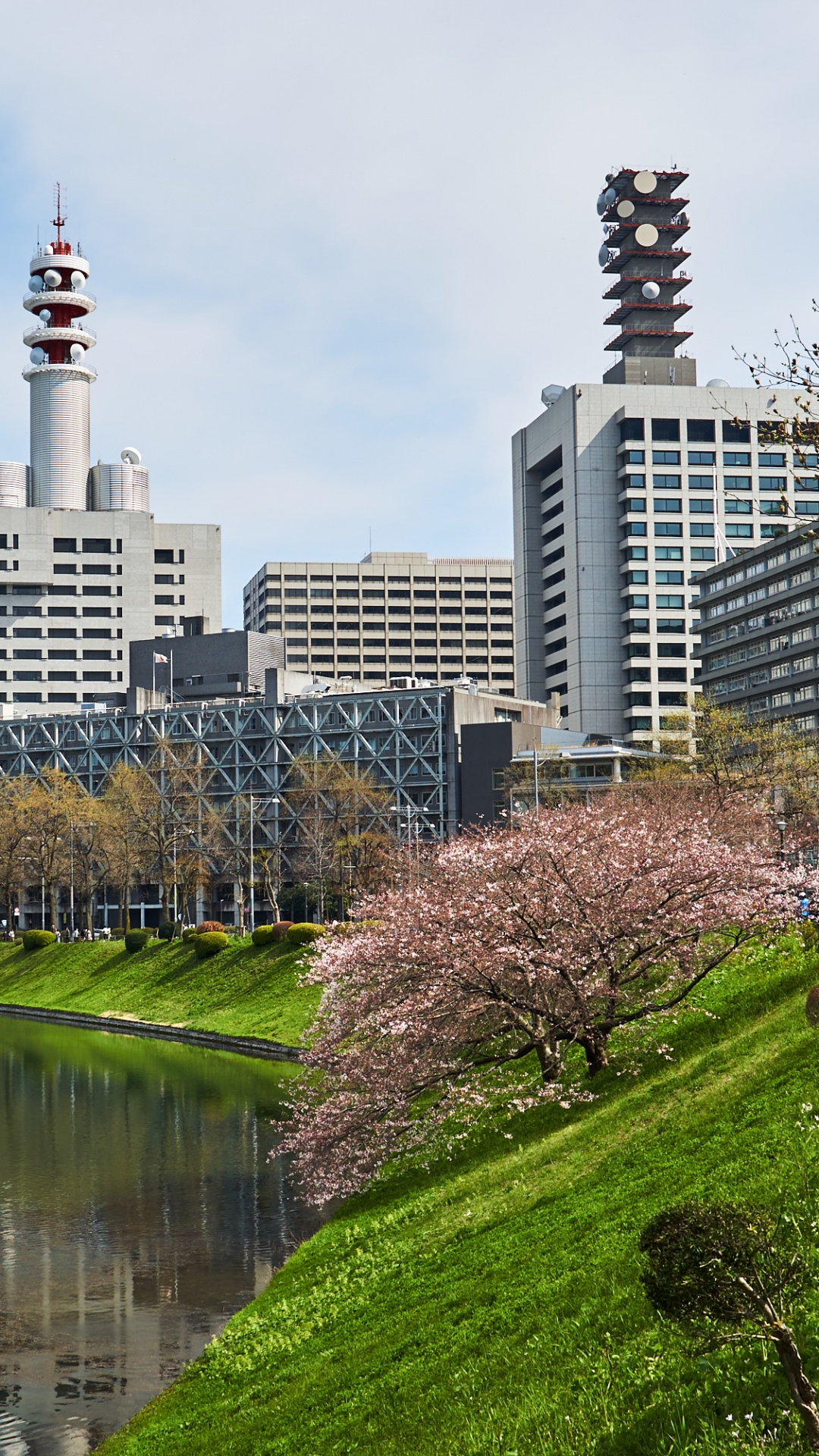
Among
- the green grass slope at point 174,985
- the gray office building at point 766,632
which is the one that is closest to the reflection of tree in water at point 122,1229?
the green grass slope at point 174,985

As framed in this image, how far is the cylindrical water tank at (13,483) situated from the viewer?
18438cm

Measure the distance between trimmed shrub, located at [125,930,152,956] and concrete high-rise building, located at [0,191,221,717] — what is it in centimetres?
8975

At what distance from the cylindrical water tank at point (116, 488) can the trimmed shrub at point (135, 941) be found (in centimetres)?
10706

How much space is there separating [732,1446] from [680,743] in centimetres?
9121

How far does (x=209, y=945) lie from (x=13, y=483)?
397 ft

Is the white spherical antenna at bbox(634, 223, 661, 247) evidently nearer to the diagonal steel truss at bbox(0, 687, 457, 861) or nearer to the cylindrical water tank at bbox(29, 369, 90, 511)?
the diagonal steel truss at bbox(0, 687, 457, 861)

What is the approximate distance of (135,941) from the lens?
90.4m

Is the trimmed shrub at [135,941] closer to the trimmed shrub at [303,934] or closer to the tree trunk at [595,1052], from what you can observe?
the trimmed shrub at [303,934]

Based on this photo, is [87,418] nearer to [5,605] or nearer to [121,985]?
[5,605]

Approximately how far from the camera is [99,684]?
17912 centimetres

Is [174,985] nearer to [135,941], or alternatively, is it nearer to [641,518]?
[135,941]

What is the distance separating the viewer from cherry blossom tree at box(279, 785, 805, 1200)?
30281 mm

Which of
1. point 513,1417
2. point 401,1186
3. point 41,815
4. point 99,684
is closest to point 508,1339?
point 513,1417

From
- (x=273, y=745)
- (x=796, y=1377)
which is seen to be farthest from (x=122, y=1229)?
(x=273, y=745)
